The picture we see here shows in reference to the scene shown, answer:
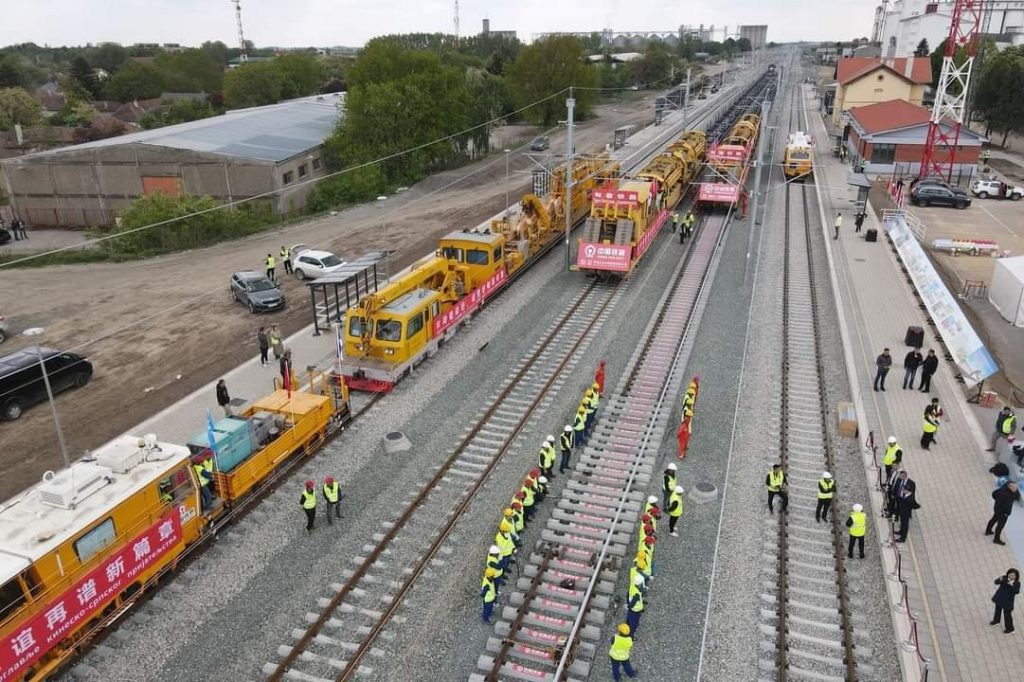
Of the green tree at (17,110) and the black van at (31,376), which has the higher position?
the green tree at (17,110)

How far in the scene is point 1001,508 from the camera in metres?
13.1

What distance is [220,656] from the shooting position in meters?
11.0

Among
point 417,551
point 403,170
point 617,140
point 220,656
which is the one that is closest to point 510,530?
point 417,551

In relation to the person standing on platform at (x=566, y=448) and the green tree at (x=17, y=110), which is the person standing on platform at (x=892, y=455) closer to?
the person standing on platform at (x=566, y=448)

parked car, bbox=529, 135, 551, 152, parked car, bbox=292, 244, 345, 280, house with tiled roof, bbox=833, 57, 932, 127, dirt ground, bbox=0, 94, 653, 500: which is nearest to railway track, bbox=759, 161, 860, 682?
dirt ground, bbox=0, 94, 653, 500

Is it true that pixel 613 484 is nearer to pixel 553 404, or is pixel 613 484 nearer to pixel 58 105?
pixel 553 404

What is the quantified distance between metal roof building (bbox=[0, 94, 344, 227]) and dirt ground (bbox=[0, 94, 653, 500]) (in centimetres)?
569

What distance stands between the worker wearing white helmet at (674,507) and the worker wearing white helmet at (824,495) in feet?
9.14

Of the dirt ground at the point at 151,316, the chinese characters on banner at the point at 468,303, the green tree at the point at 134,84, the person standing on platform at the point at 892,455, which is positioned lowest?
the dirt ground at the point at 151,316

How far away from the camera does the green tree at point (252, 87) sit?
84.6 meters

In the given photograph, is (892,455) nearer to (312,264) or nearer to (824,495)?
(824,495)

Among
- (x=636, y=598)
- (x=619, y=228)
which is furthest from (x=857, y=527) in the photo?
(x=619, y=228)

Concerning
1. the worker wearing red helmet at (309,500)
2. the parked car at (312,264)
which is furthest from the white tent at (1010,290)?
the parked car at (312,264)

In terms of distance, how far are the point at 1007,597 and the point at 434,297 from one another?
15440 millimetres
